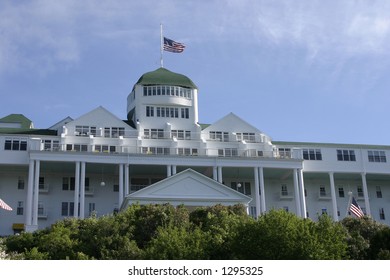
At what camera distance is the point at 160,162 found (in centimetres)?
6675

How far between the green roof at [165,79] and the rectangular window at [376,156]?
75.8 ft

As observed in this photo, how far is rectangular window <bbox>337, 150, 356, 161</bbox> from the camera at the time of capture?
248 ft

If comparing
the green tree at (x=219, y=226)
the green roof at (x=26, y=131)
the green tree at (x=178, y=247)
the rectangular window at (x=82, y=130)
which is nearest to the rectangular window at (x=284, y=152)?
the rectangular window at (x=82, y=130)

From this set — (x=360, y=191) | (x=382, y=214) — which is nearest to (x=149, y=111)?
(x=360, y=191)

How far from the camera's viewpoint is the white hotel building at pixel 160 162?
219ft

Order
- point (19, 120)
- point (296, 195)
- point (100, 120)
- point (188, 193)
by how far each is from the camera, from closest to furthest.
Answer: point (188, 193) → point (296, 195) → point (100, 120) → point (19, 120)

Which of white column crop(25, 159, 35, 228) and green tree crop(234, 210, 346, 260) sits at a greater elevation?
white column crop(25, 159, 35, 228)

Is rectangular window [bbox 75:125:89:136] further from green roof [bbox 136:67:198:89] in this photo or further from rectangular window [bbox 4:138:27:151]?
green roof [bbox 136:67:198:89]

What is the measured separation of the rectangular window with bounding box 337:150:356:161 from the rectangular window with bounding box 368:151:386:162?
2.11 metres

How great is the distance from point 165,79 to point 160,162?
13.0 m

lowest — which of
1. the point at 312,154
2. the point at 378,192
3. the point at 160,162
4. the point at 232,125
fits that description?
the point at 378,192

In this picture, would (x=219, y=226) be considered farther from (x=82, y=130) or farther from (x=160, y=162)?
(x=82, y=130)

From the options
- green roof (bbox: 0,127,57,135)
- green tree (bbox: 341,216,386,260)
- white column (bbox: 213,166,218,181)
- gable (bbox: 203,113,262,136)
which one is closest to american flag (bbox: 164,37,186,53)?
gable (bbox: 203,113,262,136)

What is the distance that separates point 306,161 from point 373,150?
30.1 feet
